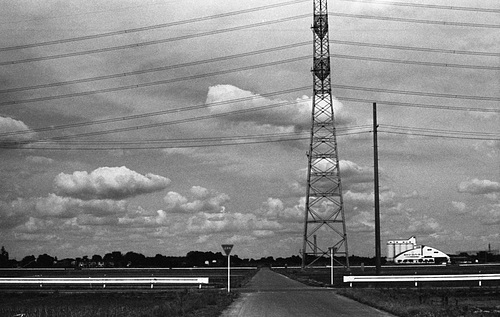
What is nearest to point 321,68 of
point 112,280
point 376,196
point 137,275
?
point 376,196

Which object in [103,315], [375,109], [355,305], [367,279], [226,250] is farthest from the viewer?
[375,109]

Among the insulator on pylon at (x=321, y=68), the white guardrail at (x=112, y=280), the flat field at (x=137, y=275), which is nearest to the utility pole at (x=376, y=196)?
the insulator on pylon at (x=321, y=68)

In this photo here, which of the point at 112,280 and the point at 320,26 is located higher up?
the point at 320,26

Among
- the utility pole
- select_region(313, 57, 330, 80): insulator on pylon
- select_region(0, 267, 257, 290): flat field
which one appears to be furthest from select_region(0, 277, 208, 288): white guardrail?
select_region(313, 57, 330, 80): insulator on pylon

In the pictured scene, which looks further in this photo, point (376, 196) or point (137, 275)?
point (137, 275)

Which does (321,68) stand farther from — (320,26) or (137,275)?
(137,275)

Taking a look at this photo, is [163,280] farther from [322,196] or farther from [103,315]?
[103,315]

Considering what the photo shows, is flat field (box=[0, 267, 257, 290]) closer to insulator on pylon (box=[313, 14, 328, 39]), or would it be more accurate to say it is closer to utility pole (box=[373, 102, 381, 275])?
utility pole (box=[373, 102, 381, 275])

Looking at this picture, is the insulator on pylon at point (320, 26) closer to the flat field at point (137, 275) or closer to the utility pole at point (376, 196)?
the utility pole at point (376, 196)

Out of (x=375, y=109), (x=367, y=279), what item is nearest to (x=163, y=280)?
(x=367, y=279)

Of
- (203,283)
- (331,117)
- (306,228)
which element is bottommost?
(203,283)

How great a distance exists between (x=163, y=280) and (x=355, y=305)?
30913mm

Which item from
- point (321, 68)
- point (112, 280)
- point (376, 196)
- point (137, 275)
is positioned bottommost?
point (137, 275)

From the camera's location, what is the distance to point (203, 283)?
6341cm
